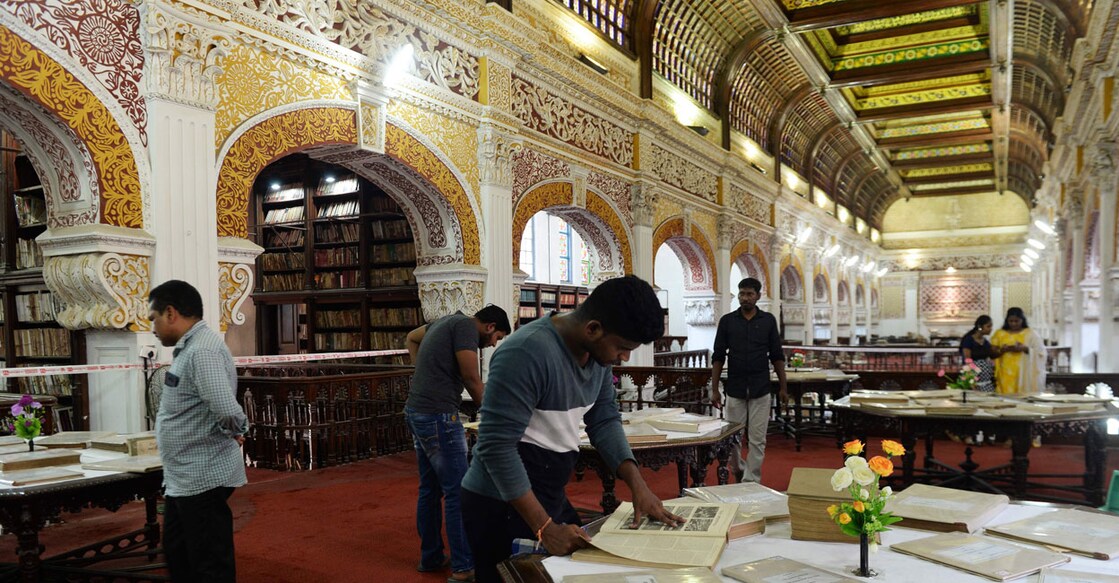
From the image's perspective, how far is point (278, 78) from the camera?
18.3 ft

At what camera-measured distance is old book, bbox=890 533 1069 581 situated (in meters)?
1.53

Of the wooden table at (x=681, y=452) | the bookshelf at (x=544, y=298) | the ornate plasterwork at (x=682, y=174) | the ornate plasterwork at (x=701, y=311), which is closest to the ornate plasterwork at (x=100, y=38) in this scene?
the wooden table at (x=681, y=452)

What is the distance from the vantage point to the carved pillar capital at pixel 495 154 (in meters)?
7.55

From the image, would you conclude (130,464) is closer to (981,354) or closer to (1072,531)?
(1072,531)

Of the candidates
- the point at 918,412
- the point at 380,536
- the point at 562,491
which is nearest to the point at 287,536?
the point at 380,536

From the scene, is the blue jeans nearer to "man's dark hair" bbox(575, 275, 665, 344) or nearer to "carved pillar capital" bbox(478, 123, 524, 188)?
"man's dark hair" bbox(575, 275, 665, 344)

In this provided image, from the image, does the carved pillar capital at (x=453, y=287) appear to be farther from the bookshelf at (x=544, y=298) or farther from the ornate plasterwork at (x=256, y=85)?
the bookshelf at (x=544, y=298)

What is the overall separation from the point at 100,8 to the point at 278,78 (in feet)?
4.15

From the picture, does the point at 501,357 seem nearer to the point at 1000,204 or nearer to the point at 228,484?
the point at 228,484

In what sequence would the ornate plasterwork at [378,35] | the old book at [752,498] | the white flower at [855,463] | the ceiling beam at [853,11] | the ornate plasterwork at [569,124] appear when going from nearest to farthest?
the white flower at [855,463]
the old book at [752,498]
the ornate plasterwork at [378,35]
the ornate plasterwork at [569,124]
the ceiling beam at [853,11]

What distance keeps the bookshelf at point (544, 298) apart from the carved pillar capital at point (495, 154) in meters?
4.06

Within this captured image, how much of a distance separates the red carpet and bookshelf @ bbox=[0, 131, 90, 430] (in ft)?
5.88

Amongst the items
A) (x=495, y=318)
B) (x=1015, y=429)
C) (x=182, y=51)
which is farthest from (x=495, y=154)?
(x=1015, y=429)

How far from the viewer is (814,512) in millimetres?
1799
